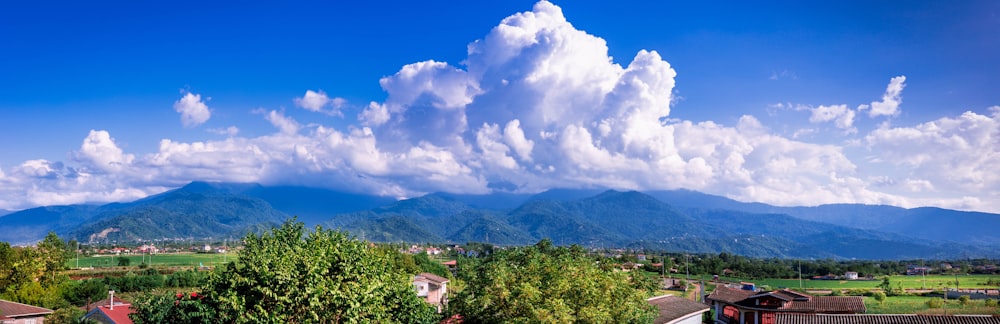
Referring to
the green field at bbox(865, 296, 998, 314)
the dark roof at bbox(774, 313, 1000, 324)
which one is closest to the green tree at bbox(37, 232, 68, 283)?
the dark roof at bbox(774, 313, 1000, 324)

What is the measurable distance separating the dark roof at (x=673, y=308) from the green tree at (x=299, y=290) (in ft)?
63.7

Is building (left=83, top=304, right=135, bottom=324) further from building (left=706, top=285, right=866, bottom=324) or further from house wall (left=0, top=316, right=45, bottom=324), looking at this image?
building (left=706, top=285, right=866, bottom=324)

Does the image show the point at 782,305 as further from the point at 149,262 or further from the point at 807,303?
the point at 149,262

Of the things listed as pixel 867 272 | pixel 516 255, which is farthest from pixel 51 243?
pixel 867 272

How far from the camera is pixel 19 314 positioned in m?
36.4

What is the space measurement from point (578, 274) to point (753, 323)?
2432cm

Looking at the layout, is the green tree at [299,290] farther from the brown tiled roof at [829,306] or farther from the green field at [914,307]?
the green field at [914,307]

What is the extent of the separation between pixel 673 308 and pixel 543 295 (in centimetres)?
2029

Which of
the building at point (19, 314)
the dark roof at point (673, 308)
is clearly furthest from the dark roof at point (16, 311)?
the dark roof at point (673, 308)

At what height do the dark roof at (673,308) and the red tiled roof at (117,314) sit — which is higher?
the red tiled roof at (117,314)

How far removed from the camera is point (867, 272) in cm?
10819

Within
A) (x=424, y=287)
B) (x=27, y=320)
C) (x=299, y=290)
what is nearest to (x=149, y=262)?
(x=424, y=287)

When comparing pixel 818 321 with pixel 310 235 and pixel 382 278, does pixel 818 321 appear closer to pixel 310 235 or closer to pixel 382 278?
pixel 382 278

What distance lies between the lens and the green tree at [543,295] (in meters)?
20.5
